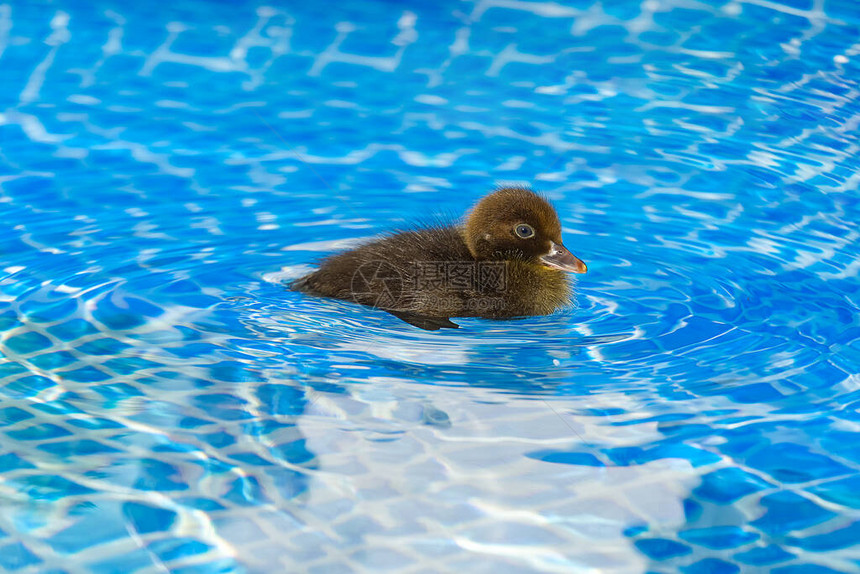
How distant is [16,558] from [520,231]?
2418 mm

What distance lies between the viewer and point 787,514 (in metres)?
3.14

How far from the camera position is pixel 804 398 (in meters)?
3.75

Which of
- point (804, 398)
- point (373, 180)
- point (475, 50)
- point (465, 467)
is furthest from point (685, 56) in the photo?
point (465, 467)

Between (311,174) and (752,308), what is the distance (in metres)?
3.02

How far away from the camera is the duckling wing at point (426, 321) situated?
4.19m

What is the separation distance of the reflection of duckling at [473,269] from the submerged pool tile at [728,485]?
130 cm

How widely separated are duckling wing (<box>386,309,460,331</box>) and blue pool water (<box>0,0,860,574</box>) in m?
0.05
